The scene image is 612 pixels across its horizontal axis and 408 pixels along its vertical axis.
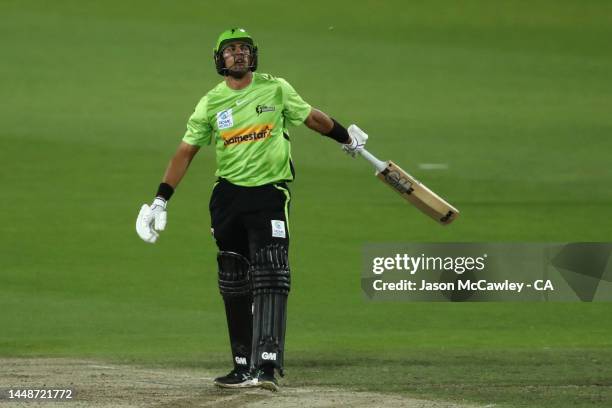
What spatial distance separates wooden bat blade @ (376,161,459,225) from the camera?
10664mm

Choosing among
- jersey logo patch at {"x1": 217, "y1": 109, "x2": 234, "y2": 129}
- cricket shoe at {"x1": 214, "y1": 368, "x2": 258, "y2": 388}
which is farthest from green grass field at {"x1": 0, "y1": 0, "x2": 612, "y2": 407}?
jersey logo patch at {"x1": 217, "y1": 109, "x2": 234, "y2": 129}

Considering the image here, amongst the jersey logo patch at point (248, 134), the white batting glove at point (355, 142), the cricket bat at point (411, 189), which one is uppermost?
the white batting glove at point (355, 142)

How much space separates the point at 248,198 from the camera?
10.1 meters

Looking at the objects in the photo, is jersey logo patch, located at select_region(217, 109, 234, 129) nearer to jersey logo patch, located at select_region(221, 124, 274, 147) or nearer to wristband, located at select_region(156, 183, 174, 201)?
jersey logo patch, located at select_region(221, 124, 274, 147)

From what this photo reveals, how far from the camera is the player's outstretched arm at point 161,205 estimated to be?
33.3 ft

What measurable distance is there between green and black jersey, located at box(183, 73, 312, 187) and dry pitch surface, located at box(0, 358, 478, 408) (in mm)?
1368

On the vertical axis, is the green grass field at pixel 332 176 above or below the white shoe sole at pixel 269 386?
above

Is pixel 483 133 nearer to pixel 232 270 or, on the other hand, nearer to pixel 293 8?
pixel 293 8

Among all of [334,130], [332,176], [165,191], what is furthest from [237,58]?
[332,176]

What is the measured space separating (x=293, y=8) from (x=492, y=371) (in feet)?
80.1

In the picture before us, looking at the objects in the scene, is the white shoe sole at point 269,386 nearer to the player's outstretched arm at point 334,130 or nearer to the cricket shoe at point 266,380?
the cricket shoe at point 266,380

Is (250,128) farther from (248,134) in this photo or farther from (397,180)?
(397,180)

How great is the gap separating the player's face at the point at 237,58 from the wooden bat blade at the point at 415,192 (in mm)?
1220

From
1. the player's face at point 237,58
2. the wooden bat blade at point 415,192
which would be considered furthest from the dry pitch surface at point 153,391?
the player's face at point 237,58
